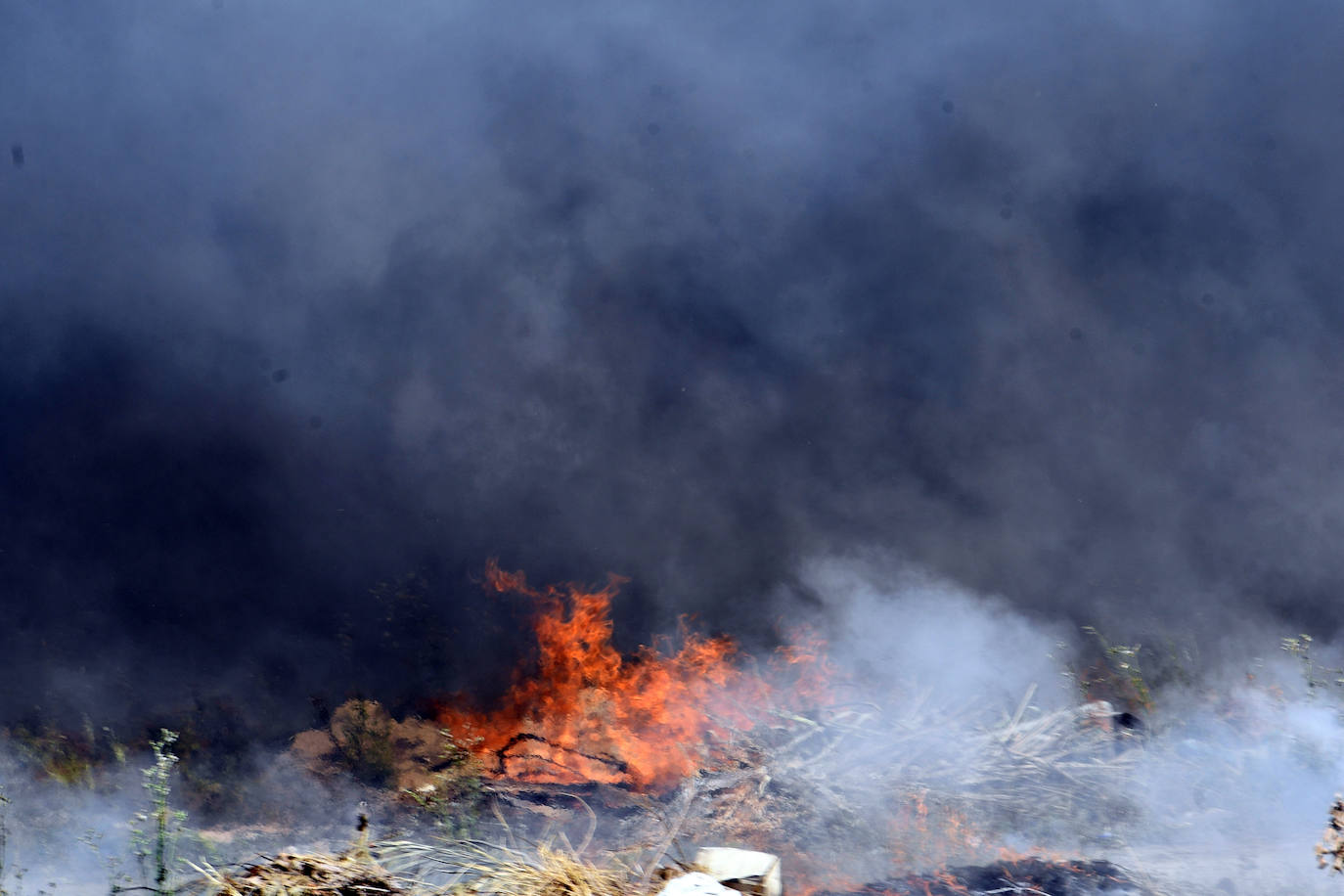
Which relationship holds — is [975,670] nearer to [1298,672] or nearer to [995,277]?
[1298,672]

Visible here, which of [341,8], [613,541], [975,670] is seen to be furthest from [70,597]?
[975,670]

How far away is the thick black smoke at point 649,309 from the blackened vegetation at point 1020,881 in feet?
8.28

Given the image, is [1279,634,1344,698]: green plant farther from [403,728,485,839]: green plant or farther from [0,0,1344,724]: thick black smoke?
[403,728,485,839]: green plant

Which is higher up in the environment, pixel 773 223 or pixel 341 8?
pixel 341 8

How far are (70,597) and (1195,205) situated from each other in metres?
9.41

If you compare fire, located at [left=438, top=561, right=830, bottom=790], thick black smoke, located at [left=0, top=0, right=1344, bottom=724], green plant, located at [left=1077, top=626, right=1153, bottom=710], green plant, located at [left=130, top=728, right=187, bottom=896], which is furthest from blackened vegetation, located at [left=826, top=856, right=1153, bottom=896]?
green plant, located at [left=130, top=728, right=187, bottom=896]

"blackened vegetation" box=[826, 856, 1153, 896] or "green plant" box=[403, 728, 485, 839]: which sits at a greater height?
"green plant" box=[403, 728, 485, 839]

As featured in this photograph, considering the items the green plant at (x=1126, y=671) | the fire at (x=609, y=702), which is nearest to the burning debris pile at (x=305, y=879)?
the fire at (x=609, y=702)

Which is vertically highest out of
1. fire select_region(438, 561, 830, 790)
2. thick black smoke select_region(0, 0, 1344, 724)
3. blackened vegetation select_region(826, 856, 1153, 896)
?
thick black smoke select_region(0, 0, 1344, 724)

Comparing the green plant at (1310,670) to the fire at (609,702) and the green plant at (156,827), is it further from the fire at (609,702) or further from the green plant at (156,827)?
the green plant at (156,827)

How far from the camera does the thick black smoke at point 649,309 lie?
7453mm

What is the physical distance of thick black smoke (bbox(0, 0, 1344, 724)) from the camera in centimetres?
745

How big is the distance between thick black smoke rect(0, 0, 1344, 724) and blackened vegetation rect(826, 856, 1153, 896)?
2.52 m

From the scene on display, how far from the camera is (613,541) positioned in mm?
7645
